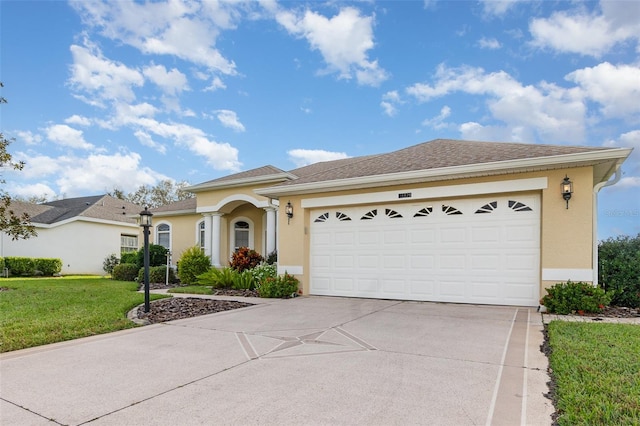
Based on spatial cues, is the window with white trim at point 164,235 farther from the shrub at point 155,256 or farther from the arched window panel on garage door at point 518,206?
the arched window panel on garage door at point 518,206

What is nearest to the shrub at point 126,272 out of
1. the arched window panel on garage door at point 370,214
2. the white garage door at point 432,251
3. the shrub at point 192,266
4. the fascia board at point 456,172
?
the shrub at point 192,266

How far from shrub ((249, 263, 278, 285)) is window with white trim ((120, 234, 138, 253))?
15.7 m

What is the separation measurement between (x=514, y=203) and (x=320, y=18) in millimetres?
7908

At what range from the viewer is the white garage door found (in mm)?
7934

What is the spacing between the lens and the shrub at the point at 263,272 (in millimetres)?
11357

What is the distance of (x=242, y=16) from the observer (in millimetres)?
11367

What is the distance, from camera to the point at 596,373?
12.1ft

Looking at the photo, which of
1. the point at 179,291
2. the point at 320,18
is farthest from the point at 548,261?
the point at 179,291

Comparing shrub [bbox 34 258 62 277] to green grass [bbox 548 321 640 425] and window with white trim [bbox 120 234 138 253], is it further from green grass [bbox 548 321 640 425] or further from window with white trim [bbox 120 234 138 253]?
green grass [bbox 548 321 640 425]

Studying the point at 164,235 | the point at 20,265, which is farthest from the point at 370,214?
the point at 20,265

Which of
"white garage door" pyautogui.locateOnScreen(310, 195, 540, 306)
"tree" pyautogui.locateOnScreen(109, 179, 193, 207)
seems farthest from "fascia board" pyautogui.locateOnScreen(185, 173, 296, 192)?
"tree" pyautogui.locateOnScreen(109, 179, 193, 207)

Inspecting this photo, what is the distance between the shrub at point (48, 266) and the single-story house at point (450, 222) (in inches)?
619

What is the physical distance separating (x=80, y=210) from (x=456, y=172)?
896 inches

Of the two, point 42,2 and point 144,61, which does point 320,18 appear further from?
point 42,2
